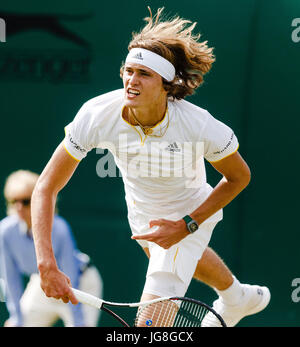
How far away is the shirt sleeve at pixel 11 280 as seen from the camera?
175 inches

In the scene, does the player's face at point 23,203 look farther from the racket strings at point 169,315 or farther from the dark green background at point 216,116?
the racket strings at point 169,315

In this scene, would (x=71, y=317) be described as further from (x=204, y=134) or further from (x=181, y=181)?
(x=204, y=134)

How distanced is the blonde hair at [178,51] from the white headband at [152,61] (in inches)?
1.1

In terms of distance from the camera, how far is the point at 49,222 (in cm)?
339

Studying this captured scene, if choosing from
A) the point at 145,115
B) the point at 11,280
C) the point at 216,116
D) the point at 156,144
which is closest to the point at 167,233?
the point at 156,144

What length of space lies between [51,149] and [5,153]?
0.95 feet

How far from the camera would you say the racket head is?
3.54m

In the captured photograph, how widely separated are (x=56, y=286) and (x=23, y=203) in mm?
1328

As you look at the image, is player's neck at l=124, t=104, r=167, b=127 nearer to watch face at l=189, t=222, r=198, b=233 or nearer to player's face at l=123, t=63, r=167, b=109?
player's face at l=123, t=63, r=167, b=109

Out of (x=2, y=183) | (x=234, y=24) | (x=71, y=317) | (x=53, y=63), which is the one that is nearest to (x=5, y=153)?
(x=2, y=183)

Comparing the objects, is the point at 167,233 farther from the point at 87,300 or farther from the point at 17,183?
the point at 17,183

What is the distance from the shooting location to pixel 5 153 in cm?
507

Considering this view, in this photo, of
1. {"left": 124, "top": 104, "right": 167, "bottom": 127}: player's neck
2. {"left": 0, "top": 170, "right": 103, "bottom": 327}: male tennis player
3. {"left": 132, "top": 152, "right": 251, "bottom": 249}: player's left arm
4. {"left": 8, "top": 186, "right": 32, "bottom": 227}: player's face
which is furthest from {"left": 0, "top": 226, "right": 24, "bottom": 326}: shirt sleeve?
{"left": 124, "top": 104, "right": 167, "bottom": 127}: player's neck

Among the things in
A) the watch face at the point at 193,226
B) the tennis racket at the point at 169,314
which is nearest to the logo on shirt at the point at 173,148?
the watch face at the point at 193,226
